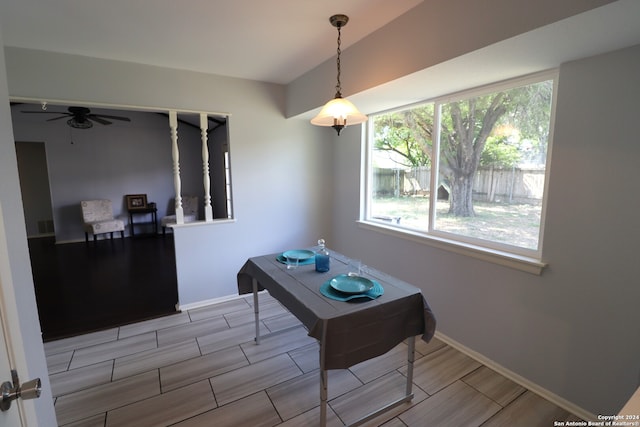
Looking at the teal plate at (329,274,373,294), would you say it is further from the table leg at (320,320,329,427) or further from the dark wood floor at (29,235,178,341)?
the dark wood floor at (29,235,178,341)

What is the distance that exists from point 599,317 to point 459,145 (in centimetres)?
150

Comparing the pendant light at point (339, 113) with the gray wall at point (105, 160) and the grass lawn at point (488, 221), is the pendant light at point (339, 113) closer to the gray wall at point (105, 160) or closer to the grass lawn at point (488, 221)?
the grass lawn at point (488, 221)

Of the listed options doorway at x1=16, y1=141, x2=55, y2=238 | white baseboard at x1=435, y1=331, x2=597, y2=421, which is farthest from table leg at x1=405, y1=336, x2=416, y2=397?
doorway at x1=16, y1=141, x2=55, y2=238

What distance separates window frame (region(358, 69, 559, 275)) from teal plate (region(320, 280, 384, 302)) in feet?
3.29

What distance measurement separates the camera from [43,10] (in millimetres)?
1935

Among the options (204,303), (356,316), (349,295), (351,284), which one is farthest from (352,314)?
(204,303)

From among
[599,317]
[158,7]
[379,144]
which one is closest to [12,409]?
[158,7]

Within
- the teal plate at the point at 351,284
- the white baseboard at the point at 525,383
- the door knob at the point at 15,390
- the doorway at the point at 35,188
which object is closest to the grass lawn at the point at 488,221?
the white baseboard at the point at 525,383

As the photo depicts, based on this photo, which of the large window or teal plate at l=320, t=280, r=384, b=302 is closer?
teal plate at l=320, t=280, r=384, b=302

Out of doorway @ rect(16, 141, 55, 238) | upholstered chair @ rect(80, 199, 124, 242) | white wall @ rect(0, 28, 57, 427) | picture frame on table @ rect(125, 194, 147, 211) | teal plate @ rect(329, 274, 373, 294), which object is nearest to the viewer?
white wall @ rect(0, 28, 57, 427)

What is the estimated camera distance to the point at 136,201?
689 centimetres

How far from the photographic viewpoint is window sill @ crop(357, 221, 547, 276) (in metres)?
1.99

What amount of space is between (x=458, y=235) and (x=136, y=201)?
23.0 ft

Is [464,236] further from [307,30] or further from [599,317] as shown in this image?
[307,30]
